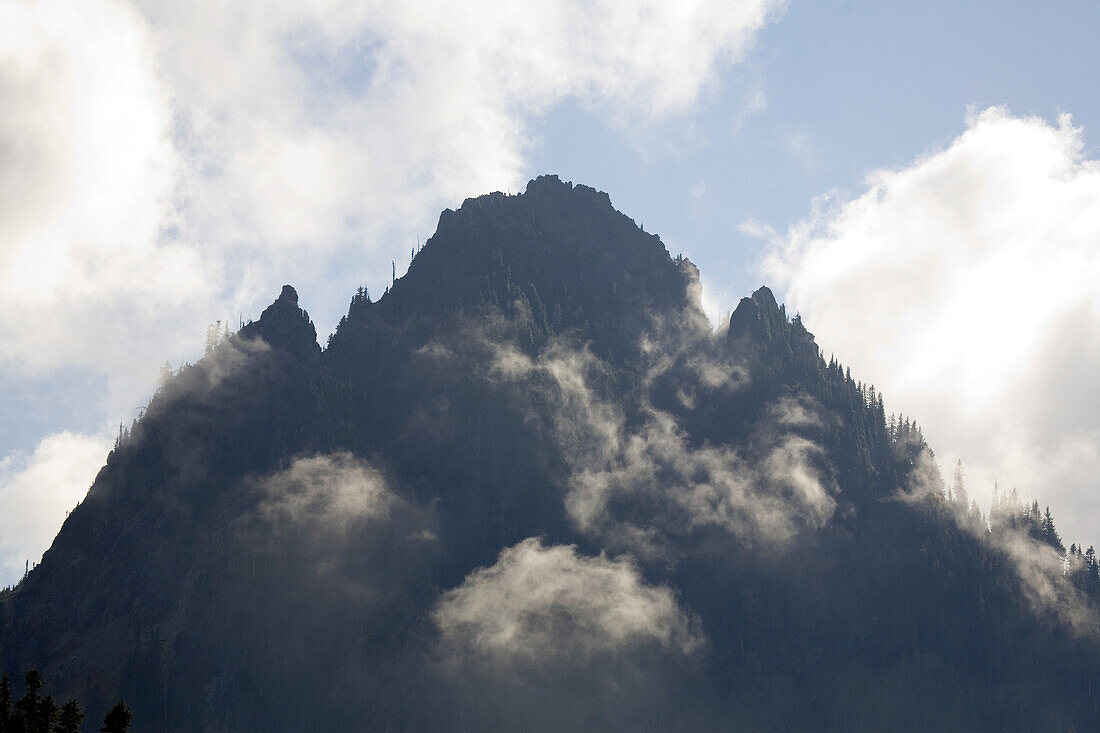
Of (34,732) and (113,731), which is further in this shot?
(34,732)

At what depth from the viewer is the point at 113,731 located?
185 metres

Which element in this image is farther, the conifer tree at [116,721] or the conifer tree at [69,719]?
the conifer tree at [69,719]

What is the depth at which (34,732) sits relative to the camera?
200 metres

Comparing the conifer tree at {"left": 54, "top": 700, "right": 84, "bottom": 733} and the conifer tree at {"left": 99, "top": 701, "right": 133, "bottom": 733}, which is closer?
the conifer tree at {"left": 99, "top": 701, "right": 133, "bottom": 733}

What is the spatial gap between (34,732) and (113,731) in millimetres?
23336

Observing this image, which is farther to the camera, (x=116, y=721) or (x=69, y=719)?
(x=69, y=719)

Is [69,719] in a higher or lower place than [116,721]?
higher
